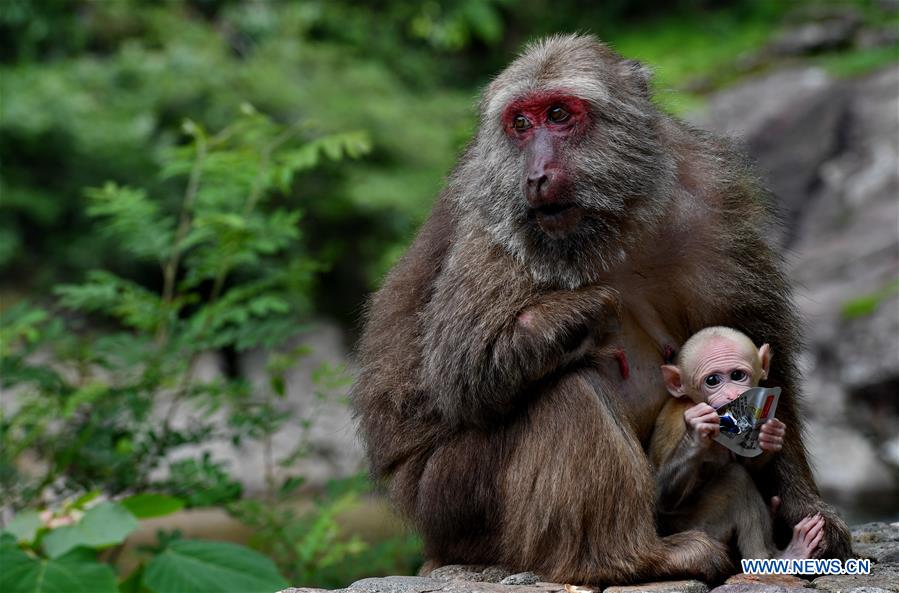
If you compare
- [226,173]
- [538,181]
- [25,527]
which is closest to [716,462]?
[538,181]

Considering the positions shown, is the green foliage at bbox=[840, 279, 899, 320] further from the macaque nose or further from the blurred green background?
the macaque nose

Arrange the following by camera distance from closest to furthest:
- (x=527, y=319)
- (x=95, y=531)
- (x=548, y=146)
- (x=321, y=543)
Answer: (x=527, y=319)
(x=548, y=146)
(x=95, y=531)
(x=321, y=543)

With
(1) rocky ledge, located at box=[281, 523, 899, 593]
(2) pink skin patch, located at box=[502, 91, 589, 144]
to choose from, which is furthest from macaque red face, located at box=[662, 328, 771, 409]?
(2) pink skin patch, located at box=[502, 91, 589, 144]

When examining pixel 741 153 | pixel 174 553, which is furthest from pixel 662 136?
pixel 174 553

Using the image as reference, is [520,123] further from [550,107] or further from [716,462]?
[716,462]

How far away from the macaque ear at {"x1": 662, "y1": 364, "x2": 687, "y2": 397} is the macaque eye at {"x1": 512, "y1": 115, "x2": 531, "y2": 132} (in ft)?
3.44

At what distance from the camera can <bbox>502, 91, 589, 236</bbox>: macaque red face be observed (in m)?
4.11

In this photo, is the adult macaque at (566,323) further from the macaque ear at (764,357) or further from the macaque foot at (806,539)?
the macaque ear at (764,357)

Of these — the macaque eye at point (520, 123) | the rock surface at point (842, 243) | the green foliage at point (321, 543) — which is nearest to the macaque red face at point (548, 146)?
the macaque eye at point (520, 123)

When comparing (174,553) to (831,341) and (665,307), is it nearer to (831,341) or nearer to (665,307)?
(665,307)

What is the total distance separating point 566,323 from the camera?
403 cm

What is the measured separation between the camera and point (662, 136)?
14.7 ft

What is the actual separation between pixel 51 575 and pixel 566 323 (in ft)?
8.26

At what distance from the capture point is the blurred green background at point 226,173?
6203 millimetres
